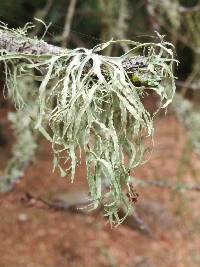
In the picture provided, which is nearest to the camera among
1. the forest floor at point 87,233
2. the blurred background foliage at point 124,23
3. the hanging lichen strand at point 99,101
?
the hanging lichen strand at point 99,101

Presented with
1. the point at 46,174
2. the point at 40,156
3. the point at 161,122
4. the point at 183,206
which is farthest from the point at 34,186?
the point at 161,122

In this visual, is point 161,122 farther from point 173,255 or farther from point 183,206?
point 183,206

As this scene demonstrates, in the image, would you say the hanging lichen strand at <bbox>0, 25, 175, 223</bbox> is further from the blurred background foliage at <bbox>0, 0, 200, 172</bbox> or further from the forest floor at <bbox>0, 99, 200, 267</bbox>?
the forest floor at <bbox>0, 99, 200, 267</bbox>

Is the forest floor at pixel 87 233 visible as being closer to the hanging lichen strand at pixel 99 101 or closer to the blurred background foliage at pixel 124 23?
the blurred background foliage at pixel 124 23

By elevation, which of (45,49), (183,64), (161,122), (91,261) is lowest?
(91,261)

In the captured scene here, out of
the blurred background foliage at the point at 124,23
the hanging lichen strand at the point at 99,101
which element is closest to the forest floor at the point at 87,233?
the blurred background foliage at the point at 124,23

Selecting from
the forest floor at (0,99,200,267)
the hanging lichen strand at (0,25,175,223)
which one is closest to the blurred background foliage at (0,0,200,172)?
the forest floor at (0,99,200,267)

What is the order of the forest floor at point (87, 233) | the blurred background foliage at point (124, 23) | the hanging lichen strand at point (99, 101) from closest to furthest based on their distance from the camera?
the hanging lichen strand at point (99, 101) < the blurred background foliage at point (124, 23) < the forest floor at point (87, 233)

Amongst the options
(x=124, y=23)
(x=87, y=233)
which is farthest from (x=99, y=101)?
(x=87, y=233)
